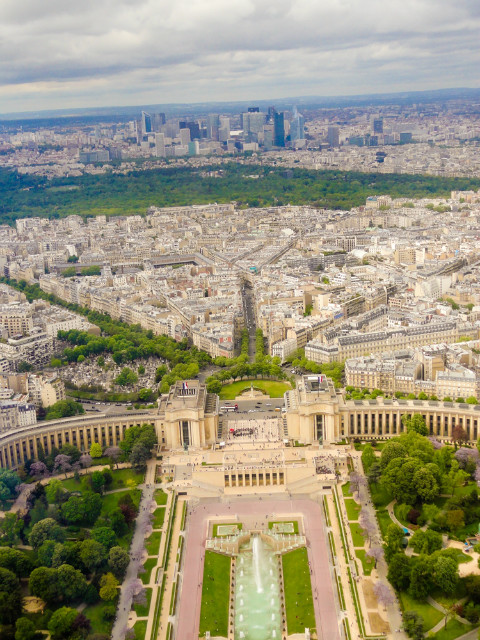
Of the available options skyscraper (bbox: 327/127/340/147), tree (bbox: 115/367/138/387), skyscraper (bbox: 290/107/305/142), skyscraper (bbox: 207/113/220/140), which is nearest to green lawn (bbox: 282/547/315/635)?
tree (bbox: 115/367/138/387)

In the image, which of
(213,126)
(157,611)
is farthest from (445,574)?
(213,126)

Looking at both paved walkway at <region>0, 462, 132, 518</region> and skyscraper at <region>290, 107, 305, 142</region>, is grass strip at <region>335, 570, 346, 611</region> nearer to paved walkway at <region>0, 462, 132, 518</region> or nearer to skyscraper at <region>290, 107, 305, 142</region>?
paved walkway at <region>0, 462, 132, 518</region>

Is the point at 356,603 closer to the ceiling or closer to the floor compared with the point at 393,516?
closer to the floor

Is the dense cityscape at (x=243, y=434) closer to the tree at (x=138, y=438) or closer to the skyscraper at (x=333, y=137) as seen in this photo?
the tree at (x=138, y=438)

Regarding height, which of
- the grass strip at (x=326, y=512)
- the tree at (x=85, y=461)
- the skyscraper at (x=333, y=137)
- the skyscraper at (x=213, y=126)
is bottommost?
the grass strip at (x=326, y=512)

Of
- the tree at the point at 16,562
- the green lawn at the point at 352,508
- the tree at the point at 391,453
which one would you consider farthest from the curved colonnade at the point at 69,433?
the tree at the point at 391,453

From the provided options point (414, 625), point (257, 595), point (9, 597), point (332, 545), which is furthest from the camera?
point (332, 545)

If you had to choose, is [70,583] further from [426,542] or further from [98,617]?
[426,542]
